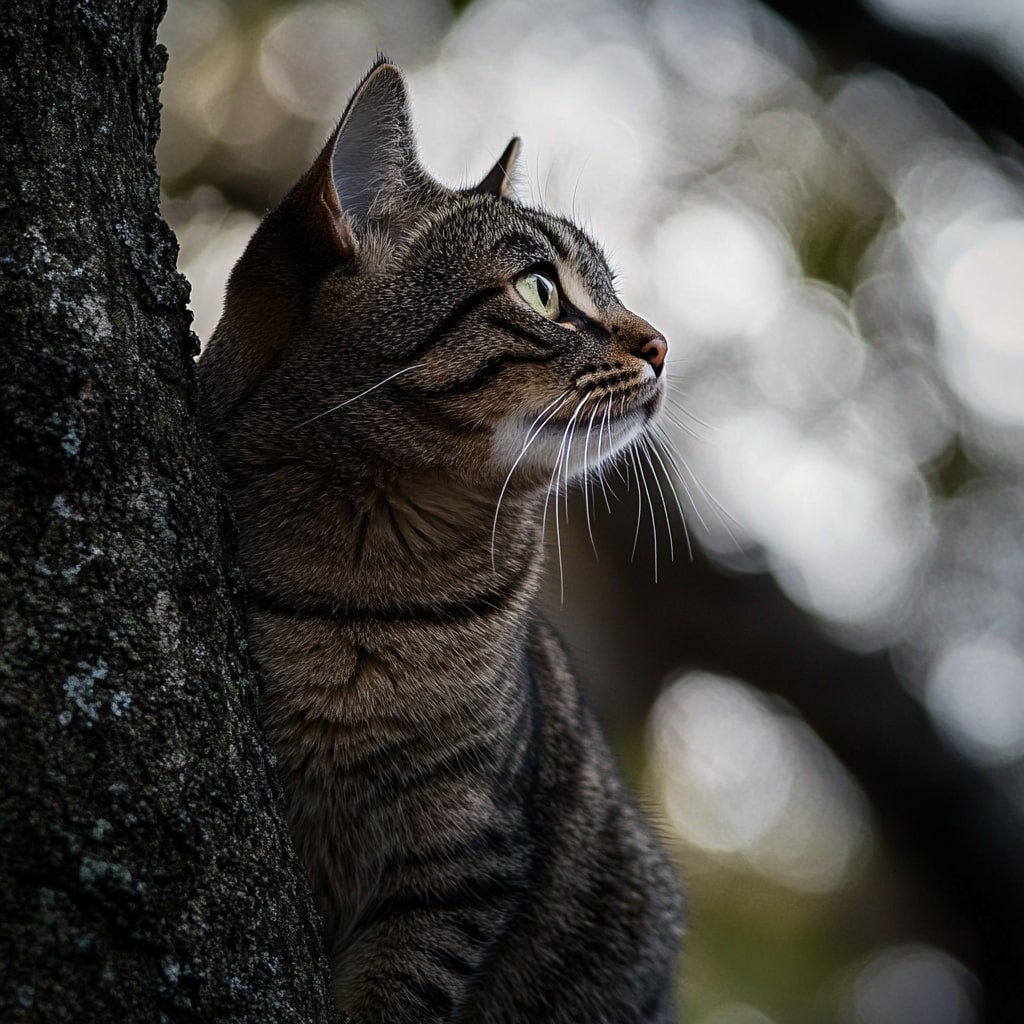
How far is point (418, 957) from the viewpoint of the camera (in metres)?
2.30

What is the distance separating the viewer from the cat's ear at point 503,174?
3.13 metres

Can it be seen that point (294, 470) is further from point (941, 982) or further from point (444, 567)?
point (941, 982)

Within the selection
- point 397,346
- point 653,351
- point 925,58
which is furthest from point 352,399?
point 925,58

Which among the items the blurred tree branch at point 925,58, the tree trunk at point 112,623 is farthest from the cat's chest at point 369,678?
the blurred tree branch at point 925,58

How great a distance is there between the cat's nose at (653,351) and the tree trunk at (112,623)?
122 centimetres

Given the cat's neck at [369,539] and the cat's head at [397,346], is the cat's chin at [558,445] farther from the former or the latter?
the cat's neck at [369,539]

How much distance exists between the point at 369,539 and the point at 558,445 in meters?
0.48

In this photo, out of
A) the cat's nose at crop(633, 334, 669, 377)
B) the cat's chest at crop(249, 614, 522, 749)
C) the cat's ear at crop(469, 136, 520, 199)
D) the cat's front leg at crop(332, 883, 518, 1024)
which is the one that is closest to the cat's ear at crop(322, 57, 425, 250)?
the cat's ear at crop(469, 136, 520, 199)

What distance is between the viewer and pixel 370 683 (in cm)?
228

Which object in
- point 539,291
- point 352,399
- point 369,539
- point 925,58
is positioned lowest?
point 369,539

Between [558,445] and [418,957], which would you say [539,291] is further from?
[418,957]

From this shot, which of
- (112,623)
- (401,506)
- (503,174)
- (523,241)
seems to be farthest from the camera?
(503,174)

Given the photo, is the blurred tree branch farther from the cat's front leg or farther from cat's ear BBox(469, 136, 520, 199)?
the cat's front leg

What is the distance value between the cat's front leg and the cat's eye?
134cm
